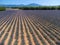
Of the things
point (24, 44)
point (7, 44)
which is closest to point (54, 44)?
point (24, 44)

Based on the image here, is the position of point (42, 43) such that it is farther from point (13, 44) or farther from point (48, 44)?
point (13, 44)

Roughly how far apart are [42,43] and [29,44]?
17.6 inches

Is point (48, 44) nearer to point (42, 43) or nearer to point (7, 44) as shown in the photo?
point (42, 43)

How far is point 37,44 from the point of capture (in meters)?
5.75

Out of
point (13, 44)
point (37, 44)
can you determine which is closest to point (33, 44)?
point (37, 44)

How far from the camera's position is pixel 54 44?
581cm

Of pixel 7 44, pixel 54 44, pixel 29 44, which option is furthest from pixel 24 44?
pixel 54 44

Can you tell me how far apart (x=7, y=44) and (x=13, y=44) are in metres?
0.18

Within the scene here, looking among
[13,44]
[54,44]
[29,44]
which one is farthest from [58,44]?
[13,44]

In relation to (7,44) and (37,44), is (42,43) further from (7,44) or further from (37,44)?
(7,44)

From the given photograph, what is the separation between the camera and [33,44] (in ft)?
18.9

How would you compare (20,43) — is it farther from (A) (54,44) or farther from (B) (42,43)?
(A) (54,44)

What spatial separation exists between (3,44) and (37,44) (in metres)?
1.02

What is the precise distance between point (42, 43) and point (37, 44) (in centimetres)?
25
